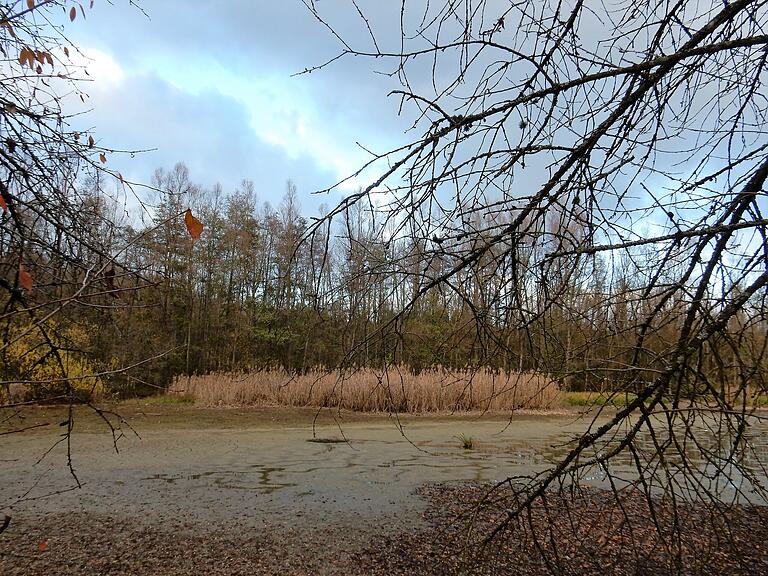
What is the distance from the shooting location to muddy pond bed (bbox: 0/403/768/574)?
311 centimetres

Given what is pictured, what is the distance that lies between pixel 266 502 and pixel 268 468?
1.46 m

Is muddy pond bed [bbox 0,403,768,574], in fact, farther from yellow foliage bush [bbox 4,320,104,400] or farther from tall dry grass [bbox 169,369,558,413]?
tall dry grass [bbox 169,369,558,413]

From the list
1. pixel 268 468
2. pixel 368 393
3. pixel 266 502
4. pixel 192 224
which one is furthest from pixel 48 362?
pixel 368 393

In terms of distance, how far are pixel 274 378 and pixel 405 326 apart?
1093 centimetres

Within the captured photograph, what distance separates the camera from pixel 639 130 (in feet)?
6.62

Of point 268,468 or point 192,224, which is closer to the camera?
point 192,224

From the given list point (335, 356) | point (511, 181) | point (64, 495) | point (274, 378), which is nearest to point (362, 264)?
point (335, 356)

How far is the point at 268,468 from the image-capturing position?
19.2 ft

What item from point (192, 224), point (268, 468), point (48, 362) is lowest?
point (268, 468)

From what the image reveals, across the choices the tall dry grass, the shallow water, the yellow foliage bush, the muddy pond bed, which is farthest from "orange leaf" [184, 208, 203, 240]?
the tall dry grass

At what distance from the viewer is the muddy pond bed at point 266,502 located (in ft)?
10.2

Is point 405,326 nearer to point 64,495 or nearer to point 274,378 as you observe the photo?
point 64,495

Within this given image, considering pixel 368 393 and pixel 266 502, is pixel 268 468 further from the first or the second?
pixel 368 393

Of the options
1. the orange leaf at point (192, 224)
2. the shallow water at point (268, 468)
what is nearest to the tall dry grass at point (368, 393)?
the shallow water at point (268, 468)
